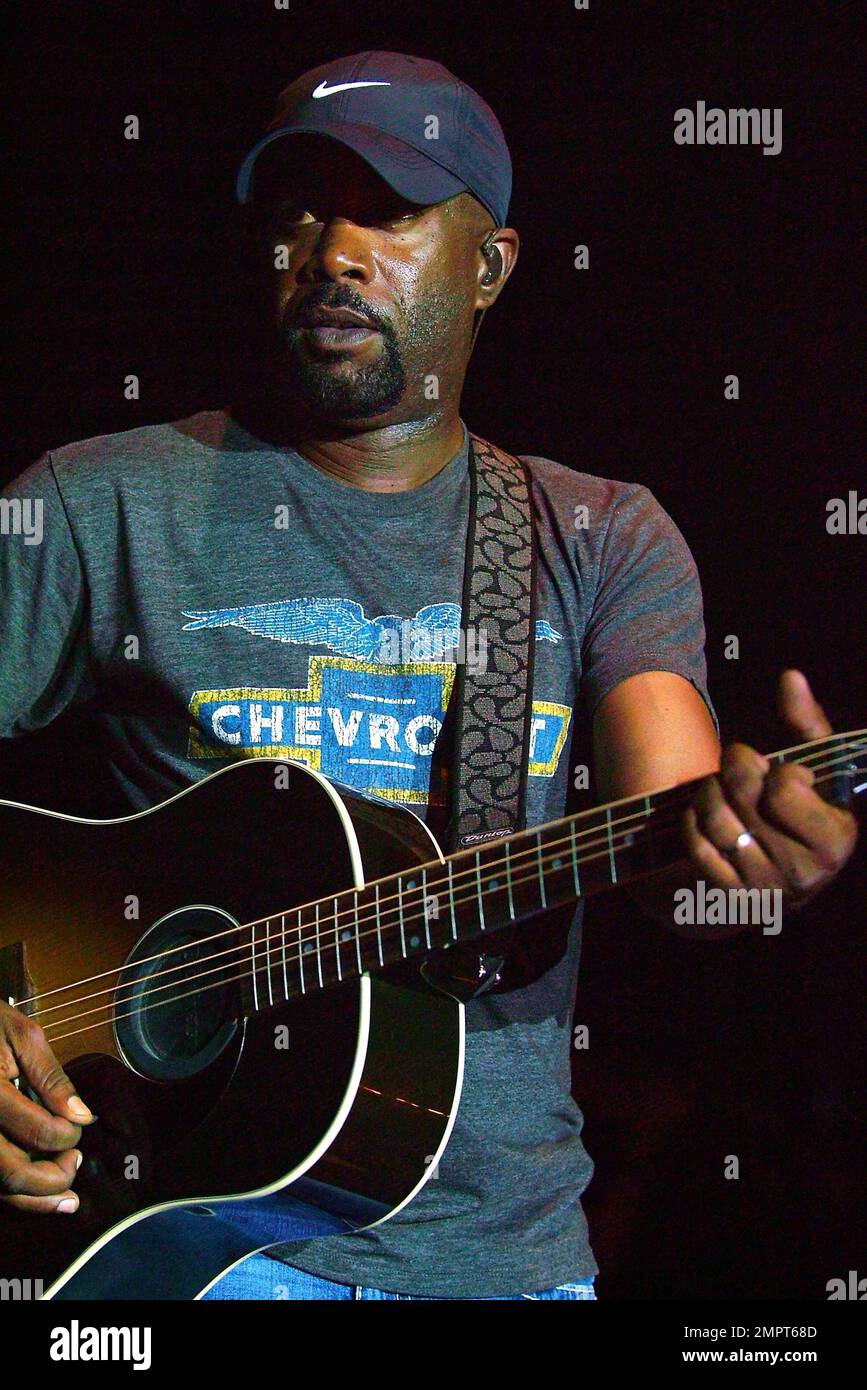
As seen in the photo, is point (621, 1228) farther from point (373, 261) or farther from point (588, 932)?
point (373, 261)

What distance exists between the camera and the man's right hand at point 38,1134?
1922 mm

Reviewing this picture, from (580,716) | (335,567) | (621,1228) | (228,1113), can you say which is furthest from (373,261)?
(621,1228)

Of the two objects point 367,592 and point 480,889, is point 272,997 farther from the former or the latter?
point 367,592

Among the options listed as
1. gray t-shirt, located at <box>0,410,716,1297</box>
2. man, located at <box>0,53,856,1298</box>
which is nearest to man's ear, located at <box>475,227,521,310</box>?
man, located at <box>0,53,856,1298</box>

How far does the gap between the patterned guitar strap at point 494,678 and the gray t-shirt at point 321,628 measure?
38 mm

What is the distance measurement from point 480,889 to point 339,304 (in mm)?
1122

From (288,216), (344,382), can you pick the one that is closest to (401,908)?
(344,382)

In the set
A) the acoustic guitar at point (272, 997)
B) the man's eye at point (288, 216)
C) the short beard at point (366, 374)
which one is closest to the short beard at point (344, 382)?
the short beard at point (366, 374)

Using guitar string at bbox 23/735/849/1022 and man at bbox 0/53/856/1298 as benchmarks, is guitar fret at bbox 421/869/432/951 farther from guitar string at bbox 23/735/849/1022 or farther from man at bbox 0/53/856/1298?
man at bbox 0/53/856/1298

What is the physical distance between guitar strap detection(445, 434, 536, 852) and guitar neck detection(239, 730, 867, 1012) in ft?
0.95

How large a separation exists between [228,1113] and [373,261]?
1469 mm

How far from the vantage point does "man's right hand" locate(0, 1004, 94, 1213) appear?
1.92 metres

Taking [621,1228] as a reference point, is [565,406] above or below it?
above

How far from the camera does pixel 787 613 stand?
2.66 metres
